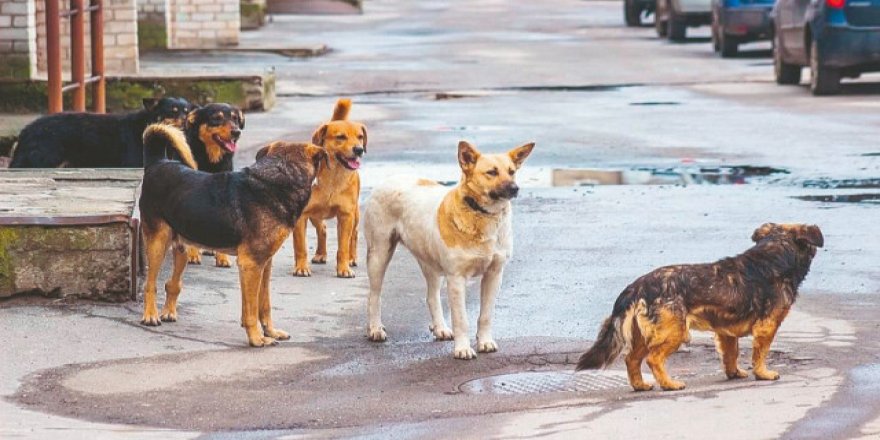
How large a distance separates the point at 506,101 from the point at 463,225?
1427 cm

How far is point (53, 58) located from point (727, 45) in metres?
16.6

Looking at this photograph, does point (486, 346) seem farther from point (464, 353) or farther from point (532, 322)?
point (532, 322)

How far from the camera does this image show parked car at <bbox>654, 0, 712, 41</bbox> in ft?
115

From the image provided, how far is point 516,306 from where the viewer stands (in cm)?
1017

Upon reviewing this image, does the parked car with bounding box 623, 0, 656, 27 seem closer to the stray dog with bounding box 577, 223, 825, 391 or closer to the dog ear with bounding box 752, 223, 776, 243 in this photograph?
the dog ear with bounding box 752, 223, 776, 243

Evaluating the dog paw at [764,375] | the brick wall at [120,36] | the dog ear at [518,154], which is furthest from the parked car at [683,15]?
the dog paw at [764,375]

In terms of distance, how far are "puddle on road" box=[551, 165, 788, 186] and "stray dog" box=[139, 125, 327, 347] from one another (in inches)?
240

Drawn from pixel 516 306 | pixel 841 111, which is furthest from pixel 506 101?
pixel 516 306

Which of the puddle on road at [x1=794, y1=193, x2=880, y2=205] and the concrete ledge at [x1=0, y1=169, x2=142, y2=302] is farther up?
the concrete ledge at [x1=0, y1=169, x2=142, y2=302]

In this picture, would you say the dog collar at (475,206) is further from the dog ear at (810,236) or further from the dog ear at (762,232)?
the dog ear at (810,236)

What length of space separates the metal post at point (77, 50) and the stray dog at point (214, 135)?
18.6 ft

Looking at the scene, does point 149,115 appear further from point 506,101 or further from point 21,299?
point 506,101

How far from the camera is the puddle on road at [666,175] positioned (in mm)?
15062

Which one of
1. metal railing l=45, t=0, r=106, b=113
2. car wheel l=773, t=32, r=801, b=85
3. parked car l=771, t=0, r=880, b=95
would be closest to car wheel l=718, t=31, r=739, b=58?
car wheel l=773, t=32, r=801, b=85
